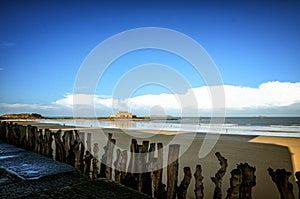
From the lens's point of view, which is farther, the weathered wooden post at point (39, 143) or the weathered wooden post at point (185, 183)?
the weathered wooden post at point (39, 143)

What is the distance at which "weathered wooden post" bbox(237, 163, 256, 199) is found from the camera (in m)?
2.26

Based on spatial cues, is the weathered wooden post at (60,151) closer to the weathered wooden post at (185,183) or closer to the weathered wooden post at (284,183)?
the weathered wooden post at (185,183)

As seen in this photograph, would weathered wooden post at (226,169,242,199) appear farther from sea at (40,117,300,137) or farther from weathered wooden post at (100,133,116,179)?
sea at (40,117,300,137)

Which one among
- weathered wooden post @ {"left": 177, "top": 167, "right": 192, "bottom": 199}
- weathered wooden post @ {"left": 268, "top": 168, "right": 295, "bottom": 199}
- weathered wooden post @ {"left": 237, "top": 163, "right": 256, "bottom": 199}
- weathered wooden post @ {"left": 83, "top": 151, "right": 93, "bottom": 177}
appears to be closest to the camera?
weathered wooden post @ {"left": 268, "top": 168, "right": 295, "bottom": 199}

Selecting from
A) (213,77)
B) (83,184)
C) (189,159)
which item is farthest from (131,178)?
(213,77)

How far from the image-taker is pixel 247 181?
90.1 inches

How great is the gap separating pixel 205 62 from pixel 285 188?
339 inches

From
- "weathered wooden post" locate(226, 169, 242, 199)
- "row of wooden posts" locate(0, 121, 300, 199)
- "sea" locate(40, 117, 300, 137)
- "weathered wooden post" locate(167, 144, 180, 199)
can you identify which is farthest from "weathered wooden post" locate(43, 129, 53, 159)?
"sea" locate(40, 117, 300, 137)

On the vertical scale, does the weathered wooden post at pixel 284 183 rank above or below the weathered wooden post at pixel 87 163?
above

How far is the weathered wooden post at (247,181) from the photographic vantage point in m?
2.26

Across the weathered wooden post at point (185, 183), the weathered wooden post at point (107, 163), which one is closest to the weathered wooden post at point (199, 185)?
the weathered wooden post at point (185, 183)

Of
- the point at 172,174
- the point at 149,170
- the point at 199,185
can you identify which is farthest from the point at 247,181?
the point at 149,170

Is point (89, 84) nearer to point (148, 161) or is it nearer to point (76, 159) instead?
point (76, 159)

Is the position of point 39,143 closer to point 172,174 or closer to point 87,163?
point 87,163
